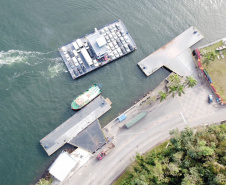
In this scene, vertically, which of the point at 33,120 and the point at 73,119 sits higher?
the point at 33,120

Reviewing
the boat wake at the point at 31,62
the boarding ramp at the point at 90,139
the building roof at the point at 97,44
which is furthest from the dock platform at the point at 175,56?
the boat wake at the point at 31,62

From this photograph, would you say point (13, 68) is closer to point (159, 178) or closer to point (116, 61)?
point (116, 61)

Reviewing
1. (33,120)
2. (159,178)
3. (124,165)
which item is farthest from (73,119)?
(159,178)

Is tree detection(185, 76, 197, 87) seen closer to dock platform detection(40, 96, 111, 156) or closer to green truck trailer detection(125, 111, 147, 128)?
green truck trailer detection(125, 111, 147, 128)

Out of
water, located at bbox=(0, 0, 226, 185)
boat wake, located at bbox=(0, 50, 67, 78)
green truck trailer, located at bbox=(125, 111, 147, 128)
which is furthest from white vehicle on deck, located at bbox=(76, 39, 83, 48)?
green truck trailer, located at bbox=(125, 111, 147, 128)

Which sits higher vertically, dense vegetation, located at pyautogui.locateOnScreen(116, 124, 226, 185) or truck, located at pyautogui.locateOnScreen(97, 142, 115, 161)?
truck, located at pyautogui.locateOnScreen(97, 142, 115, 161)
